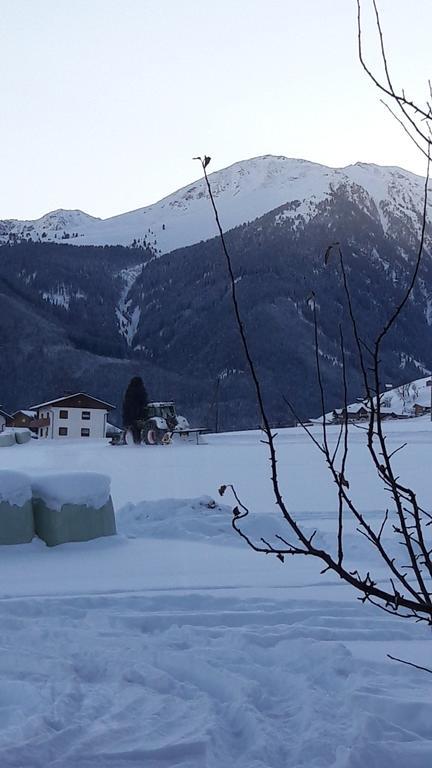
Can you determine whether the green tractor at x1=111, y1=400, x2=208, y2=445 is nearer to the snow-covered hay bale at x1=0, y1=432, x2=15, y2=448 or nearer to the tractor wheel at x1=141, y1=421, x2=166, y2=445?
the tractor wheel at x1=141, y1=421, x2=166, y2=445

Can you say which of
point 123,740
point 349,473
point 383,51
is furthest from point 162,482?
point 383,51

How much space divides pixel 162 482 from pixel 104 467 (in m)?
4.21

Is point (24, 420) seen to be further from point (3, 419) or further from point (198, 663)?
point (198, 663)

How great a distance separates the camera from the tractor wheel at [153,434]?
31719 mm

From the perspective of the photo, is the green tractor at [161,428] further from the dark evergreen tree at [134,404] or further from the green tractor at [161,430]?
the dark evergreen tree at [134,404]

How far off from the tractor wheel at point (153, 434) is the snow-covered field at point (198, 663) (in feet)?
76.8

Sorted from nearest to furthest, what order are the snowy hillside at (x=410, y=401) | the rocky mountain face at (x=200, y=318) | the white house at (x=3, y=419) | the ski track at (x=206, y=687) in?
1. the ski track at (x=206, y=687)
2. the white house at (x=3, y=419)
3. the snowy hillside at (x=410, y=401)
4. the rocky mountain face at (x=200, y=318)

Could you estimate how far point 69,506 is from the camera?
776 centimetres

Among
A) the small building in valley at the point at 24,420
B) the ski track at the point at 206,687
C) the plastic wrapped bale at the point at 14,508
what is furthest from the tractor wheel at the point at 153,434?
the small building in valley at the point at 24,420

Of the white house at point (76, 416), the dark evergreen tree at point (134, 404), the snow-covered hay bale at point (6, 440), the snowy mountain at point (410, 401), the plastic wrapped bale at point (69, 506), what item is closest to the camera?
the plastic wrapped bale at point (69, 506)

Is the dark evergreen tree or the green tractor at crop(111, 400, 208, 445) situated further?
the dark evergreen tree

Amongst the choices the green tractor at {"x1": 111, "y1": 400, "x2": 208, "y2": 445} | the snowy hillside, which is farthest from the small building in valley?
the green tractor at {"x1": 111, "y1": 400, "x2": 208, "y2": 445}

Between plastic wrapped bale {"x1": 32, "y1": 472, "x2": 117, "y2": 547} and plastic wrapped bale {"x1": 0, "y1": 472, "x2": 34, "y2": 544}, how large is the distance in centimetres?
14

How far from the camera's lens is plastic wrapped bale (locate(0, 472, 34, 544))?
7438 mm
